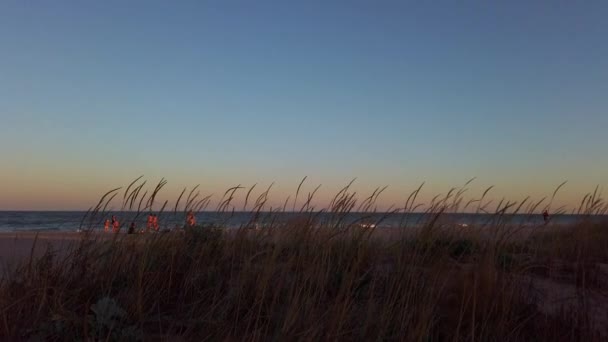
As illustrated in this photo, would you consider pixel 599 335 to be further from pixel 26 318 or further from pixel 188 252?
pixel 26 318

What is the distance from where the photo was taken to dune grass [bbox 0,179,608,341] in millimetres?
3379

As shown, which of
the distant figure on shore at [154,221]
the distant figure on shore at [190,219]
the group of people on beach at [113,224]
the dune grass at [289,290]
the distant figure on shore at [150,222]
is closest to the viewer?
the dune grass at [289,290]

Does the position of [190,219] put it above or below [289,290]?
above

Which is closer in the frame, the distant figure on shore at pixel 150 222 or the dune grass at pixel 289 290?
the dune grass at pixel 289 290

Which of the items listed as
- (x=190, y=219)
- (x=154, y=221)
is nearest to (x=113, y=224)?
(x=154, y=221)

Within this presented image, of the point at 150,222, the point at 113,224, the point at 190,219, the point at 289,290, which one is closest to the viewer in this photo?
the point at 289,290

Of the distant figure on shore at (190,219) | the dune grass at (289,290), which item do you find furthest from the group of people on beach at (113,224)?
the distant figure on shore at (190,219)

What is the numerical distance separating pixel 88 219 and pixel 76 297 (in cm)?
87

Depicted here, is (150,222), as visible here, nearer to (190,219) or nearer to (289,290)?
(190,219)

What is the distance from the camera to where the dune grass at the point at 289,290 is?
3379mm

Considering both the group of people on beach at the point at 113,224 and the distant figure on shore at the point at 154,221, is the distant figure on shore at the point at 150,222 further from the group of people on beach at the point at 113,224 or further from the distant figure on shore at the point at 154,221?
the group of people on beach at the point at 113,224

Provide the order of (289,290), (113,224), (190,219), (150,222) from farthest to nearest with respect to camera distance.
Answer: (190,219) < (113,224) < (150,222) < (289,290)

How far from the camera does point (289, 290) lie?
3.92 metres

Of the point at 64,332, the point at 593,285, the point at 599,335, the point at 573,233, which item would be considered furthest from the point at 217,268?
the point at 573,233
